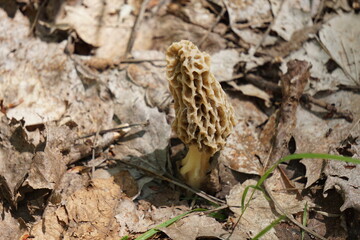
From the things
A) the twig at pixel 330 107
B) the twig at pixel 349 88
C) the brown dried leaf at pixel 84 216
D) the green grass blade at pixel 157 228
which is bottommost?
the brown dried leaf at pixel 84 216

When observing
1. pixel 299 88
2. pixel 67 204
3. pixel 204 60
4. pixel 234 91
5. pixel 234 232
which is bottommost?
A: pixel 67 204

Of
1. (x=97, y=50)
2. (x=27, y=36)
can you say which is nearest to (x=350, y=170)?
(x=97, y=50)

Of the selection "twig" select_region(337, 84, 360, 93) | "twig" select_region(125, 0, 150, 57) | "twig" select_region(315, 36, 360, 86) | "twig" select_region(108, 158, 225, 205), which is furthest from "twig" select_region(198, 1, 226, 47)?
"twig" select_region(108, 158, 225, 205)

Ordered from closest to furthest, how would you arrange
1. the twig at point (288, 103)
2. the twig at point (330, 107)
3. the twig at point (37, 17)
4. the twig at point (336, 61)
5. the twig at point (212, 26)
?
the twig at point (288, 103) → the twig at point (330, 107) → the twig at point (336, 61) → the twig at point (37, 17) → the twig at point (212, 26)

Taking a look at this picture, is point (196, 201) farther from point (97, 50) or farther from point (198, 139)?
point (97, 50)

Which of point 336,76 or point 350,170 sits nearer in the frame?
point 350,170

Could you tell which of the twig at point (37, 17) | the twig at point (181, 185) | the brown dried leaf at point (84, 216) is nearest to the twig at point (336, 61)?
the twig at point (181, 185)

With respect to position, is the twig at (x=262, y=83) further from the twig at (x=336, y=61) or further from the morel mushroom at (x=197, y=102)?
the morel mushroom at (x=197, y=102)
